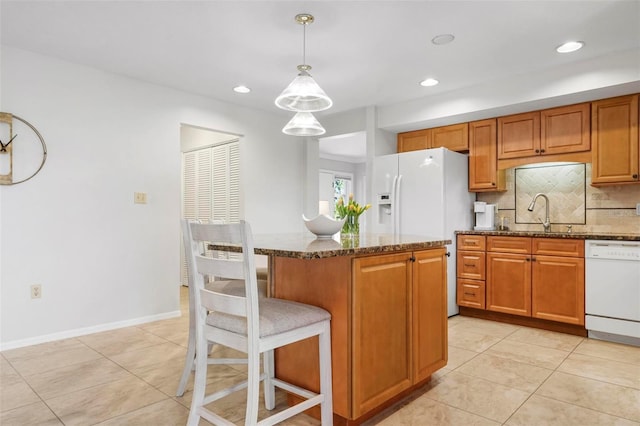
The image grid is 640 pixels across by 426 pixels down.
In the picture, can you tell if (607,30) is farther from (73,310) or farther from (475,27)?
(73,310)

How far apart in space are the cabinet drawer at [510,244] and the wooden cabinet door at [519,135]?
34.3 inches

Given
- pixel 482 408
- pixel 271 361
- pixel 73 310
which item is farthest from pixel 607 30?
pixel 73 310

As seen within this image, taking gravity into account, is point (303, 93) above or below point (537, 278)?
above

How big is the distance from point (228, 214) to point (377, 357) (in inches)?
141

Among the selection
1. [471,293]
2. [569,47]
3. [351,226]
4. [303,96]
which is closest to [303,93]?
[303,96]

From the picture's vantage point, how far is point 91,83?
3561mm

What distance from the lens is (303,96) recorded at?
2.52 m

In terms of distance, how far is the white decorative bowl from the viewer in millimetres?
2209

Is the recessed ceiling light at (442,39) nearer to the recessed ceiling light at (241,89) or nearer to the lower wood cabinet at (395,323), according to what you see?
the lower wood cabinet at (395,323)

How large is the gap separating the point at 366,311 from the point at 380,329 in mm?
157

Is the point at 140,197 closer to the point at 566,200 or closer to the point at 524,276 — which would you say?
the point at 524,276

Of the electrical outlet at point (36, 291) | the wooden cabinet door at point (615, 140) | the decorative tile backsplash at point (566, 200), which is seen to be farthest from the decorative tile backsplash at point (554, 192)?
the electrical outlet at point (36, 291)

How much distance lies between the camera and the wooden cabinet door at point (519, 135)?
389 centimetres

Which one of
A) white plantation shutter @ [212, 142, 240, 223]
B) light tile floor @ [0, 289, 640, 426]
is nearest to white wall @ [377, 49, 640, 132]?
white plantation shutter @ [212, 142, 240, 223]
